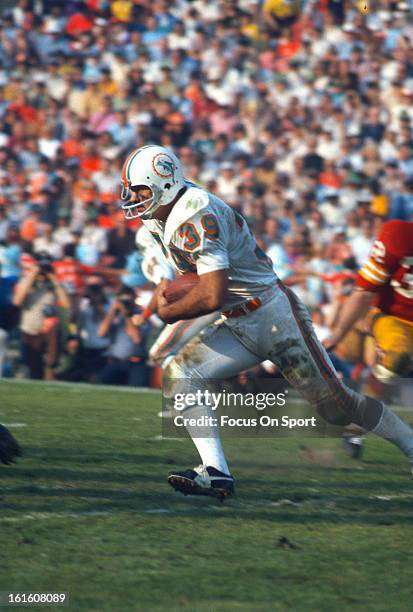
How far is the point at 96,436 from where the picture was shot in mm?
6980

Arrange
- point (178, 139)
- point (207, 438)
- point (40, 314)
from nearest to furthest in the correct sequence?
point (207, 438) < point (40, 314) < point (178, 139)

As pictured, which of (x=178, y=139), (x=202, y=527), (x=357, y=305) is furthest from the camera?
(x=178, y=139)

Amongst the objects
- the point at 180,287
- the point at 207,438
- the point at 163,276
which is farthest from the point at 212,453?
the point at 163,276

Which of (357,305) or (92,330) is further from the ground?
(357,305)

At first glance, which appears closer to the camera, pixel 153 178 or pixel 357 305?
pixel 153 178

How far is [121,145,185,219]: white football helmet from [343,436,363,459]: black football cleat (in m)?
2.17

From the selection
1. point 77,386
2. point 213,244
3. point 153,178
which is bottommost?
point 77,386

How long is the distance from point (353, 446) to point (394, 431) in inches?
45.8

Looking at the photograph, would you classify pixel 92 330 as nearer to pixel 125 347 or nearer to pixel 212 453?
pixel 125 347

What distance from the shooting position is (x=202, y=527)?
4.65 m

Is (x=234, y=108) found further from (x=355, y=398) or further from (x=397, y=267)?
(x=355, y=398)

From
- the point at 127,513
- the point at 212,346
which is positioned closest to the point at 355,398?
the point at 212,346

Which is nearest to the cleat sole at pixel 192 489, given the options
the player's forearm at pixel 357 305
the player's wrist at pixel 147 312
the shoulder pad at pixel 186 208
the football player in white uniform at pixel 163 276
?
the shoulder pad at pixel 186 208

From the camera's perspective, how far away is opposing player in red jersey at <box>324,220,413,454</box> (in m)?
5.94
